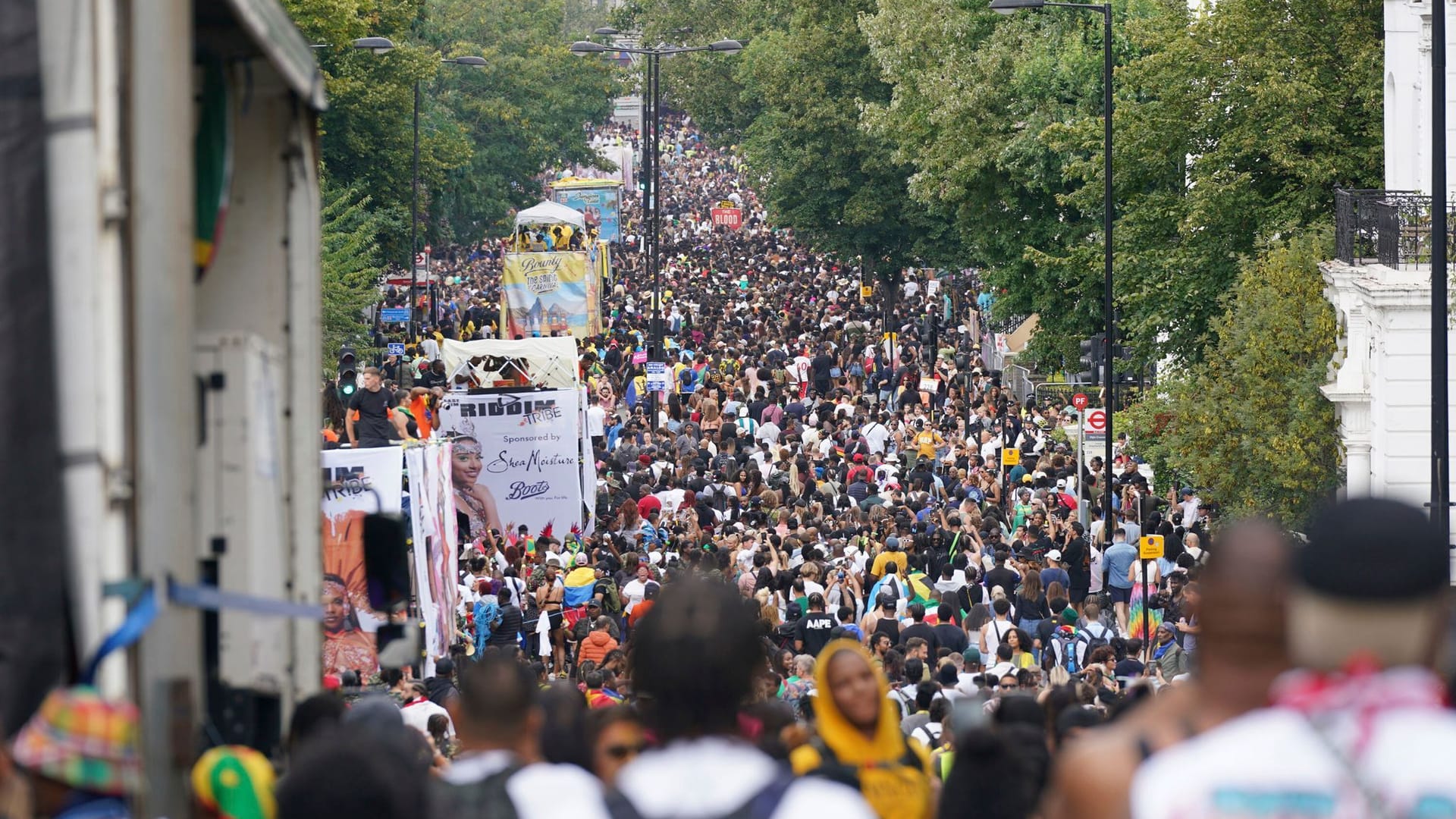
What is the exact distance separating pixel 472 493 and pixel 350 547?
8.64 metres

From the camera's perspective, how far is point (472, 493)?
24.0 m

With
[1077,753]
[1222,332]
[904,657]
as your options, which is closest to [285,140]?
[1077,753]

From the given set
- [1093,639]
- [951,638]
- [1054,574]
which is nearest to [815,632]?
[951,638]

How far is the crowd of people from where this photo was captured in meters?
3.26

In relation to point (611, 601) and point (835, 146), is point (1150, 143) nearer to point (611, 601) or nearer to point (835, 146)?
point (611, 601)

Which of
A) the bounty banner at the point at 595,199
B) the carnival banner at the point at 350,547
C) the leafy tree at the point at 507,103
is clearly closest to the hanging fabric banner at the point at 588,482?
the carnival banner at the point at 350,547

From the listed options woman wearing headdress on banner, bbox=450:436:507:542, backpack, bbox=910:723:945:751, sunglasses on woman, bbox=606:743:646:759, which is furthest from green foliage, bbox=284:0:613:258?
sunglasses on woman, bbox=606:743:646:759

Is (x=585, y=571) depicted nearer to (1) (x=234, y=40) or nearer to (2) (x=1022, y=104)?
(1) (x=234, y=40)

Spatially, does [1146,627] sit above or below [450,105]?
below

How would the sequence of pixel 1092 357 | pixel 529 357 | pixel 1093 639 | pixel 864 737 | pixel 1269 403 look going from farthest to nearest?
pixel 1092 357 → pixel 529 357 → pixel 1269 403 → pixel 1093 639 → pixel 864 737

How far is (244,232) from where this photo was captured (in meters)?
6.26

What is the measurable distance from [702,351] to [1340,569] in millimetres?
43381

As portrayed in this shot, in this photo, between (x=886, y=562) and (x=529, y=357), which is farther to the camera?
(x=529, y=357)

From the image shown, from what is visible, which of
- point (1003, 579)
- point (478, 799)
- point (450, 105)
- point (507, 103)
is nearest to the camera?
point (478, 799)
